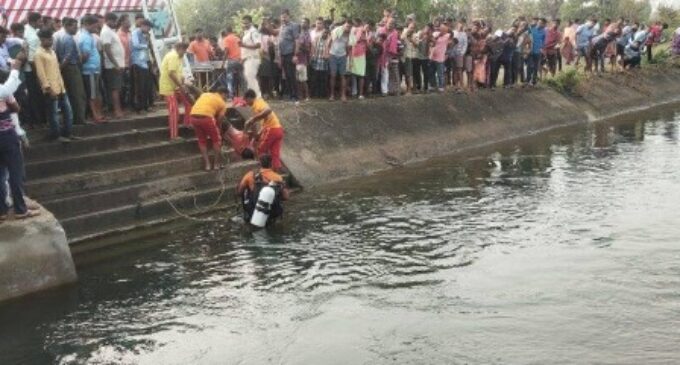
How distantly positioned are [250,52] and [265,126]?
12.6 feet

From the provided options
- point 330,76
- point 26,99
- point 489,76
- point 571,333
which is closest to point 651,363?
point 571,333

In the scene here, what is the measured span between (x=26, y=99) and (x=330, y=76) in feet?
23.7

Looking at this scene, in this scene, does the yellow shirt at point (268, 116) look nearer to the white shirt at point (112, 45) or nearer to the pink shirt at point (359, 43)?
the white shirt at point (112, 45)

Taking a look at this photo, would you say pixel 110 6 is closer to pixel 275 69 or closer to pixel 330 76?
pixel 275 69

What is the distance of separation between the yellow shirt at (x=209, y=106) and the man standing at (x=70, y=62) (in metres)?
2.08

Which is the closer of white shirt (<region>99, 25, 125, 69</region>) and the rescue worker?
white shirt (<region>99, 25, 125, 69</region>)

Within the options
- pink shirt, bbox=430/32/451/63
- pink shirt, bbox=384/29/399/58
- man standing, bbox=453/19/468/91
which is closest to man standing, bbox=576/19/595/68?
man standing, bbox=453/19/468/91

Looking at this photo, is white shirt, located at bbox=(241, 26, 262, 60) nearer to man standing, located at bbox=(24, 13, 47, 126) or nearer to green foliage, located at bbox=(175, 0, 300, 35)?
man standing, located at bbox=(24, 13, 47, 126)

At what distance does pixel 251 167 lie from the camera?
1345cm

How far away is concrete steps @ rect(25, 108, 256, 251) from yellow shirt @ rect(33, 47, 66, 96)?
1016mm

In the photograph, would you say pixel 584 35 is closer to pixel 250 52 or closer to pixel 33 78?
pixel 250 52

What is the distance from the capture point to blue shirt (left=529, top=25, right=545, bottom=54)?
21500 mm

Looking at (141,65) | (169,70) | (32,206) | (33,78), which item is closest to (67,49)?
(33,78)

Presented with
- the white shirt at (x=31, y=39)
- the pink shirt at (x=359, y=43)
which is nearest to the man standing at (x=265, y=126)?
the white shirt at (x=31, y=39)
